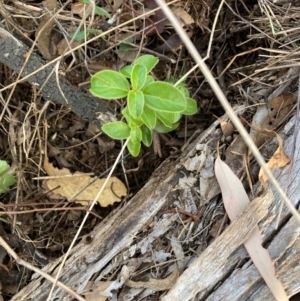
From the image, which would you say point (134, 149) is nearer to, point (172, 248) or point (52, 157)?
point (172, 248)

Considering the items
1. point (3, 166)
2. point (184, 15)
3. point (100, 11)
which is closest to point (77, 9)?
point (100, 11)

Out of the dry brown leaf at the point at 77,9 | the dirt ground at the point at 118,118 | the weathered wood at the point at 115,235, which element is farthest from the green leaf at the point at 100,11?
the weathered wood at the point at 115,235

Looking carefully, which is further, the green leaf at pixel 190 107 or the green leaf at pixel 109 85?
the green leaf at pixel 190 107

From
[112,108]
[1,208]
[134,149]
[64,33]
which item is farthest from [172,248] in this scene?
[64,33]

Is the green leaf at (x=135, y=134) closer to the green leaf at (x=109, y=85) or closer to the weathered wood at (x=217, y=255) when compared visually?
the green leaf at (x=109, y=85)

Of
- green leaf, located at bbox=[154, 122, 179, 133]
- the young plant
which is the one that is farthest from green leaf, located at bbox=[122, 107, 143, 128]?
green leaf, located at bbox=[154, 122, 179, 133]

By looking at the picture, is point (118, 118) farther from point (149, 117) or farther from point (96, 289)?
point (96, 289)
